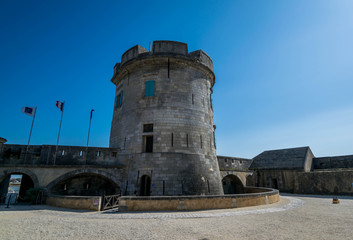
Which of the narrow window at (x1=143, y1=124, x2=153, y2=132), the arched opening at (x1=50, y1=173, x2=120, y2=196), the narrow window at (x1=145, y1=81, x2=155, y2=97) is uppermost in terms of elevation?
the narrow window at (x1=145, y1=81, x2=155, y2=97)

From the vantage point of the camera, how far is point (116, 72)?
731 inches

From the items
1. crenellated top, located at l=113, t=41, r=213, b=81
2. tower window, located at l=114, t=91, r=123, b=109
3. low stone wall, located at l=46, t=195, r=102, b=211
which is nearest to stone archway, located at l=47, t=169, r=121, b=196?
low stone wall, located at l=46, t=195, r=102, b=211

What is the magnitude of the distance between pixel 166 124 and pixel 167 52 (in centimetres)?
578

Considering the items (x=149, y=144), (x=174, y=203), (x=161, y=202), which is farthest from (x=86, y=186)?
(x=174, y=203)

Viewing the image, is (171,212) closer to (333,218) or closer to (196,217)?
(196,217)

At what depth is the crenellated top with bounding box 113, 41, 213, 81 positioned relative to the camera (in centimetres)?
1551

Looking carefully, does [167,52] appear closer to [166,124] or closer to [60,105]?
[166,124]

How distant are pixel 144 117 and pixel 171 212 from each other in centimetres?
731

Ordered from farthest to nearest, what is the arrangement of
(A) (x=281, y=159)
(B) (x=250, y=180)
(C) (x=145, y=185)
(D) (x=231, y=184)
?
1. (A) (x=281, y=159)
2. (B) (x=250, y=180)
3. (D) (x=231, y=184)
4. (C) (x=145, y=185)

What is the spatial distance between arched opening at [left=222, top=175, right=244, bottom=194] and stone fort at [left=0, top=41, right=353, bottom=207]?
7918 millimetres

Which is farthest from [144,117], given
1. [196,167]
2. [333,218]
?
[333,218]

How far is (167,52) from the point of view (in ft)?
50.8

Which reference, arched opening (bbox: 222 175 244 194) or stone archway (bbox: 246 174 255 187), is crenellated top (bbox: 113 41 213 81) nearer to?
arched opening (bbox: 222 175 244 194)

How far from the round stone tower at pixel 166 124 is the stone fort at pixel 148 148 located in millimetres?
63
